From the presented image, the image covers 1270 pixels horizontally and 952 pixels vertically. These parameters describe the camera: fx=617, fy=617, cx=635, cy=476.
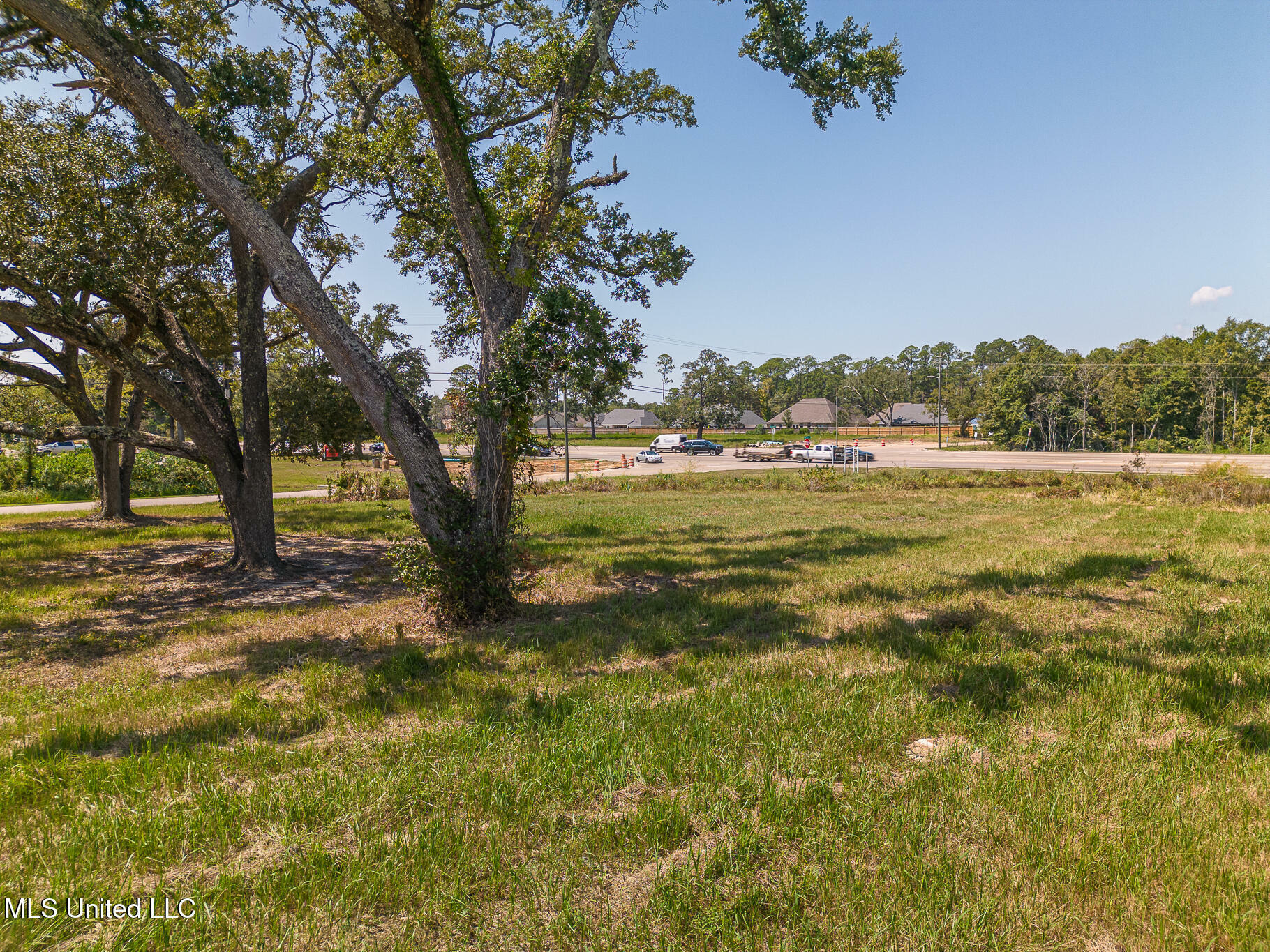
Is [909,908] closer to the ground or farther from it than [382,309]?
closer to the ground

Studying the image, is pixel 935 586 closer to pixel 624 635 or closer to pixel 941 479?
pixel 624 635

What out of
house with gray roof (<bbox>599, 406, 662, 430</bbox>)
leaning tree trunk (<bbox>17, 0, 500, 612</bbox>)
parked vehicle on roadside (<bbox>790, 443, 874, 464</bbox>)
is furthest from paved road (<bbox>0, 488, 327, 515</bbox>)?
house with gray roof (<bbox>599, 406, 662, 430</bbox>)

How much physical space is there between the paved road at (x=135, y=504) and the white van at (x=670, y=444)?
1677 inches

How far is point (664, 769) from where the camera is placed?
3.62 meters

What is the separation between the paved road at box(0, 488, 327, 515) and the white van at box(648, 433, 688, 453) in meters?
42.6

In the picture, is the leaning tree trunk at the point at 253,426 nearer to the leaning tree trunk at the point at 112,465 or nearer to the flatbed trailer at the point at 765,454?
the leaning tree trunk at the point at 112,465

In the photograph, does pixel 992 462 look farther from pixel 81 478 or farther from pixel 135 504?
pixel 81 478

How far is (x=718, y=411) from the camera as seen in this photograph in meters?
97.9

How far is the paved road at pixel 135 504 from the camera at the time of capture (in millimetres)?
20172

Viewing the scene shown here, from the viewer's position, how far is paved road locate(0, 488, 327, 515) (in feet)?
66.2

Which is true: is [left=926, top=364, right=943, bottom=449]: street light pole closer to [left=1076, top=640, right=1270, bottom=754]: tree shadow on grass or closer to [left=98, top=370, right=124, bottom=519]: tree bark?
[left=1076, top=640, right=1270, bottom=754]: tree shadow on grass

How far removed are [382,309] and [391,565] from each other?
32.1 ft

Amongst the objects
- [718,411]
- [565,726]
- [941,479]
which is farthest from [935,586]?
[718,411]

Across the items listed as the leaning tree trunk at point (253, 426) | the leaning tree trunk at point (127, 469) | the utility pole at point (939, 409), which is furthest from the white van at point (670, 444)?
the leaning tree trunk at point (253, 426)
